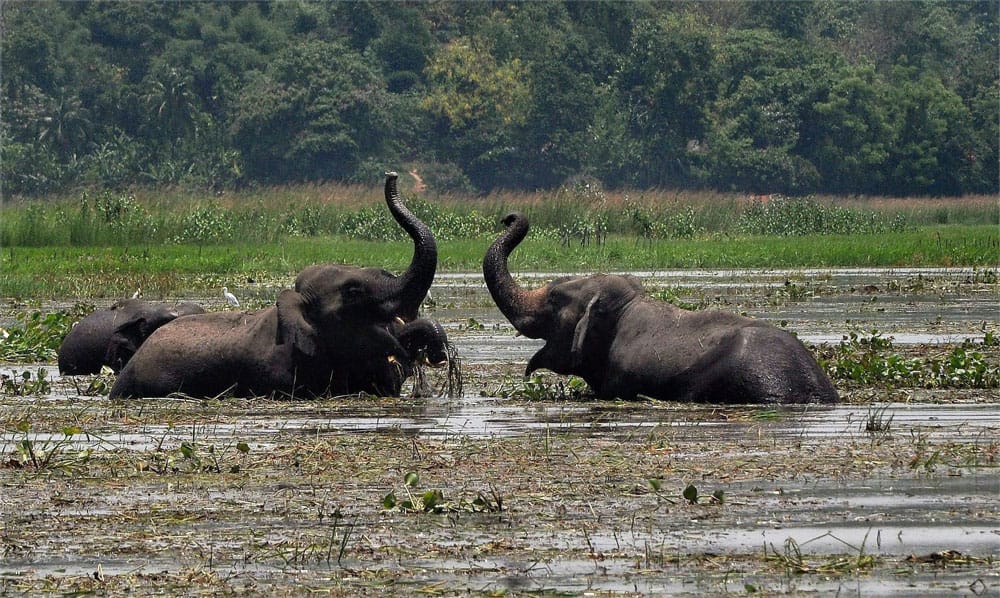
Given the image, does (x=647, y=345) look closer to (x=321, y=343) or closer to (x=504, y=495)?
(x=321, y=343)

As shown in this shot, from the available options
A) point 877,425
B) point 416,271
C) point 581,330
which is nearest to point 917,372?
point 581,330

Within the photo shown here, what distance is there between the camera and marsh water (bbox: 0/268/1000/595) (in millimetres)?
6668

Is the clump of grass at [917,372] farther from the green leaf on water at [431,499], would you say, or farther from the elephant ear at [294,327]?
the green leaf on water at [431,499]

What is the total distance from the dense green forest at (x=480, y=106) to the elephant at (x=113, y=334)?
179 ft

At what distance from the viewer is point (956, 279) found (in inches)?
1051

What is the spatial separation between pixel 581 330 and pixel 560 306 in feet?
1.48

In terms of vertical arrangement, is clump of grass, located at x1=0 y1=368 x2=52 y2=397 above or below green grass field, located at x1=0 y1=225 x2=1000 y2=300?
above

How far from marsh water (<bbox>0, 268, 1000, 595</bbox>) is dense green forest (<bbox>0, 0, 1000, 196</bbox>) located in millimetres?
58689

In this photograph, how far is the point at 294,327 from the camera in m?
12.3

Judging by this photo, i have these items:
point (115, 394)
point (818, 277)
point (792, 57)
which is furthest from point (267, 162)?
point (115, 394)

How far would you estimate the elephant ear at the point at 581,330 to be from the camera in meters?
12.1

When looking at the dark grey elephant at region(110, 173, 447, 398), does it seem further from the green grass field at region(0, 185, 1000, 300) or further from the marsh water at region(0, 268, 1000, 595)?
the green grass field at region(0, 185, 1000, 300)

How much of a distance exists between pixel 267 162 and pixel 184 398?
6001 centimetres

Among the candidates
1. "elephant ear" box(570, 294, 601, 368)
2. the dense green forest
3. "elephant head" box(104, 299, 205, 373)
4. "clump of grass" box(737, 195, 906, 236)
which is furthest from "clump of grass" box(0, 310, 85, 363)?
the dense green forest
